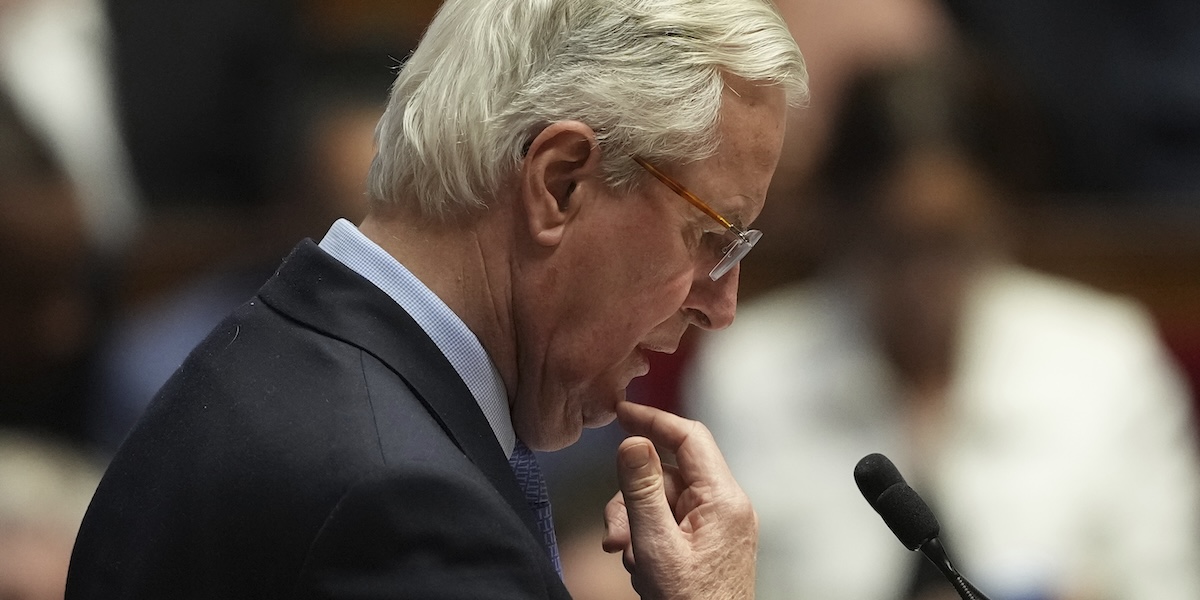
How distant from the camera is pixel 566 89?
3.20ft

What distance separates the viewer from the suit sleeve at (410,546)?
31.5 inches

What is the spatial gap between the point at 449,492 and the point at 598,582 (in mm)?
1007

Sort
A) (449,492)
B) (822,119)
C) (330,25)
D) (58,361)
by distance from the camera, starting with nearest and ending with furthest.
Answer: (449,492) → (58,361) → (822,119) → (330,25)

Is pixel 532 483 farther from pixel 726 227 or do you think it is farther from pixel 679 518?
pixel 726 227

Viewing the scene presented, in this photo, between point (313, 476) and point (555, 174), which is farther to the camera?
point (555, 174)

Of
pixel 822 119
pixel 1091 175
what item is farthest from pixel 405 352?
pixel 1091 175

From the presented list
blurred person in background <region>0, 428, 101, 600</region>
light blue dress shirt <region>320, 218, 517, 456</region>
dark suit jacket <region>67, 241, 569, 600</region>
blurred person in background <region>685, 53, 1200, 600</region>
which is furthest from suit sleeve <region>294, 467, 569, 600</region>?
blurred person in background <region>685, 53, 1200, 600</region>

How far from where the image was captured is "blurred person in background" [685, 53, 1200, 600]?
77.9 inches

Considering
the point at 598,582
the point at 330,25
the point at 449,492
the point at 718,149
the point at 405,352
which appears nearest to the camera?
the point at 449,492

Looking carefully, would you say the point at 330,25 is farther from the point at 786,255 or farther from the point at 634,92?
the point at 634,92

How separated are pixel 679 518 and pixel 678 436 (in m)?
0.06

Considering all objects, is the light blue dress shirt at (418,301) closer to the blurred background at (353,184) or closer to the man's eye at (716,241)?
the man's eye at (716,241)

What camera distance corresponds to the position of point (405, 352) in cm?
93

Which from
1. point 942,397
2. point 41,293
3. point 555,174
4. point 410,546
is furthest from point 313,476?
point 942,397
